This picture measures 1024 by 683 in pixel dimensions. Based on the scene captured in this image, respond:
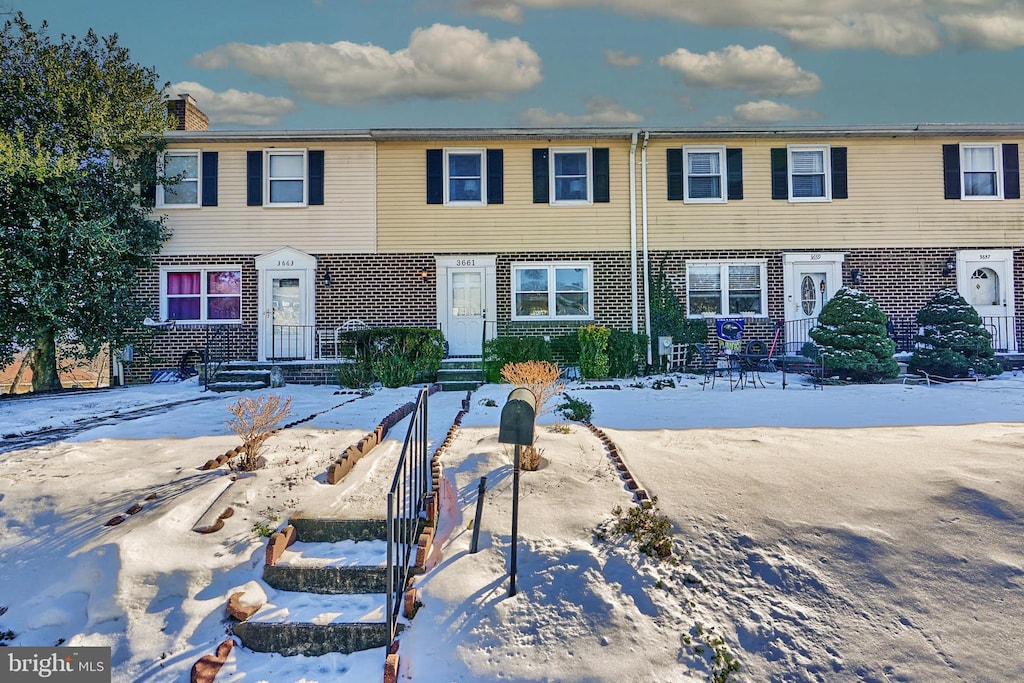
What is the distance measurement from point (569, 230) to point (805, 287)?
242 inches

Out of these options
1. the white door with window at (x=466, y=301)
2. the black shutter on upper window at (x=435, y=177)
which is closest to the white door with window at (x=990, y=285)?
the white door with window at (x=466, y=301)

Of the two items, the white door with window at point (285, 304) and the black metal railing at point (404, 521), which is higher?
the white door with window at point (285, 304)

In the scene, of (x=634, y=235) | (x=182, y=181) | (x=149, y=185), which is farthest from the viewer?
(x=634, y=235)

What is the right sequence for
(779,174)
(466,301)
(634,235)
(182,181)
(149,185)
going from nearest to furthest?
1. (149,185)
2. (182,181)
3. (634,235)
4. (466,301)
5. (779,174)

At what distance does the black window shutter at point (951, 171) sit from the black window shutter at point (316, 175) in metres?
15.7

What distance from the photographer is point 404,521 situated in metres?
4.08

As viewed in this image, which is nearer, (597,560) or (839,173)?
(597,560)

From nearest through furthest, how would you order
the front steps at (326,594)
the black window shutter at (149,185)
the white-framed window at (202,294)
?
the front steps at (326,594) → the black window shutter at (149,185) → the white-framed window at (202,294)

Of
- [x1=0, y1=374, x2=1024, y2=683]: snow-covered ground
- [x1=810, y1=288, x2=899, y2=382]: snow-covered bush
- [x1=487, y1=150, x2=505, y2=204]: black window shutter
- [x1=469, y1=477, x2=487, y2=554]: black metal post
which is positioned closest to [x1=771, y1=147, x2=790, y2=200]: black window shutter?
[x1=810, y1=288, x2=899, y2=382]: snow-covered bush

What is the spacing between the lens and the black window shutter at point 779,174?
15.2 m

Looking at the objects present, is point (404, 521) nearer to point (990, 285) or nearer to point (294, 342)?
point (294, 342)

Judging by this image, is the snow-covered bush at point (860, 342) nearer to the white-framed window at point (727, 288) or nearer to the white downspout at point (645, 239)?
the white-framed window at point (727, 288)

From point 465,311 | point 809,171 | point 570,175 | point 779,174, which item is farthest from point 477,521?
point 809,171

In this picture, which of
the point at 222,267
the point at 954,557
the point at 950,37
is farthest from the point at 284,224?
the point at 950,37
